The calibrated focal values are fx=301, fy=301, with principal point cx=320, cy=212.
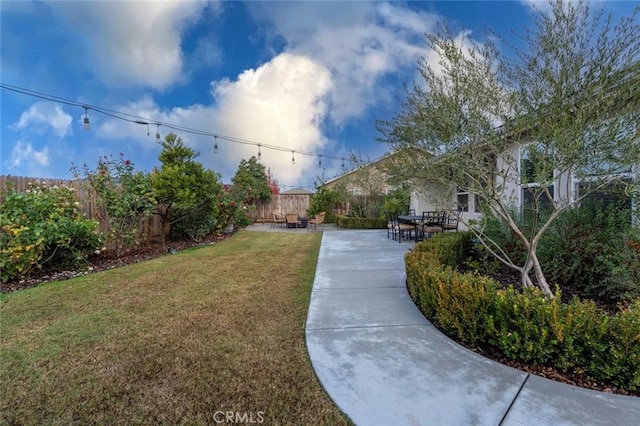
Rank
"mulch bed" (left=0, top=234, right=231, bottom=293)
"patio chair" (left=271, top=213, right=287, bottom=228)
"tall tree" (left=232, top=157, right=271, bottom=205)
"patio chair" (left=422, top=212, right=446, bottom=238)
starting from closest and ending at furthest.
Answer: "mulch bed" (left=0, top=234, right=231, bottom=293) < "patio chair" (left=422, top=212, right=446, bottom=238) < "patio chair" (left=271, top=213, right=287, bottom=228) < "tall tree" (left=232, top=157, right=271, bottom=205)

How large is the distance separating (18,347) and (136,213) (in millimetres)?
4977

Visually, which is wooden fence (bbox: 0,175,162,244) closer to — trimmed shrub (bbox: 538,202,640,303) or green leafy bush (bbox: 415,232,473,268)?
green leafy bush (bbox: 415,232,473,268)

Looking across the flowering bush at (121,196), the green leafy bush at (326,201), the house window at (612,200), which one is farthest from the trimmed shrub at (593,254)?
the green leafy bush at (326,201)

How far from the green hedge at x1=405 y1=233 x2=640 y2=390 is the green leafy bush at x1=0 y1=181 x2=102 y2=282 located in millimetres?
6127

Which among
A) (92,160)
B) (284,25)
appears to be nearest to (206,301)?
(92,160)

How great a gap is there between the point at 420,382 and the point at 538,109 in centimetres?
302

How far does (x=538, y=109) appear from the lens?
3223 mm

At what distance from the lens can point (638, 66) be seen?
2867 mm

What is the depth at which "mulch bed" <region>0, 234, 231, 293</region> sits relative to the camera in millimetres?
4914

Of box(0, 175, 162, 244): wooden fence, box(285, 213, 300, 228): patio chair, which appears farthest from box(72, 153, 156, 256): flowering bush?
box(285, 213, 300, 228): patio chair

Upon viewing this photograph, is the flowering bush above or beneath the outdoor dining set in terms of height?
above

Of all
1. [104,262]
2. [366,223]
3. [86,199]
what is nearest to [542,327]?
[104,262]

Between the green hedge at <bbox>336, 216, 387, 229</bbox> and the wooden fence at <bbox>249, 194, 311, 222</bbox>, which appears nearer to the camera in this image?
the green hedge at <bbox>336, 216, 387, 229</bbox>

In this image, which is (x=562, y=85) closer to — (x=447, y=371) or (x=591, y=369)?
(x=591, y=369)
